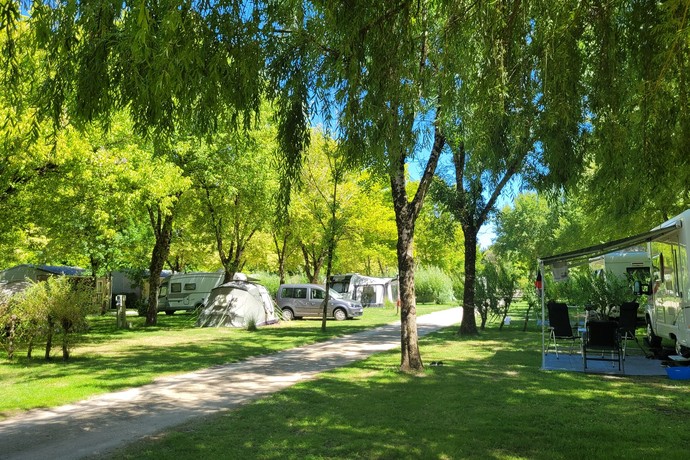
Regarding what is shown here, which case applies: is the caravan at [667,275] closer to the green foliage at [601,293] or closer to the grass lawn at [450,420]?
the grass lawn at [450,420]

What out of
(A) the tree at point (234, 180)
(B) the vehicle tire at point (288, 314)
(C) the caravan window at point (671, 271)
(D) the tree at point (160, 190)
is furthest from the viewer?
(B) the vehicle tire at point (288, 314)

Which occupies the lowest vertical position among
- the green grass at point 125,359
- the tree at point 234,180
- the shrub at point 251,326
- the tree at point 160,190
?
the green grass at point 125,359

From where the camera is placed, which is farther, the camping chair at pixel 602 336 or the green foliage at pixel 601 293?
the green foliage at pixel 601 293

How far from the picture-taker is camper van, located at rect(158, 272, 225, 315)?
1293 inches

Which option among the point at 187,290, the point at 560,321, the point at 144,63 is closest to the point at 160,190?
the point at 560,321

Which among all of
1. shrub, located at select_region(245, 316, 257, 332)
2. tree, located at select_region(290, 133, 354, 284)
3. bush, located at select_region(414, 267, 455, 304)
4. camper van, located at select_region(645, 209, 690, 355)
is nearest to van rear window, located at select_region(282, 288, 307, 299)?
tree, located at select_region(290, 133, 354, 284)

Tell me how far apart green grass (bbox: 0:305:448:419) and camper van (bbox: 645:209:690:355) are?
356 inches

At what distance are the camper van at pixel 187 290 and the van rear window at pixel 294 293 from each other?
7.49m

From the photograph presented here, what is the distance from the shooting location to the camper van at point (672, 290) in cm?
1007

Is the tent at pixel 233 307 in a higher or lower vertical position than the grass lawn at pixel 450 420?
higher

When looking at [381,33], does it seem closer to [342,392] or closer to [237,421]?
[237,421]

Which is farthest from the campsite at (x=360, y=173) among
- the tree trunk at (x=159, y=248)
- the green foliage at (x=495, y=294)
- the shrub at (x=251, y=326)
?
the tree trunk at (x=159, y=248)

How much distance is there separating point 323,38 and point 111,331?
57.2 feet

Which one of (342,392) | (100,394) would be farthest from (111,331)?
(342,392)
